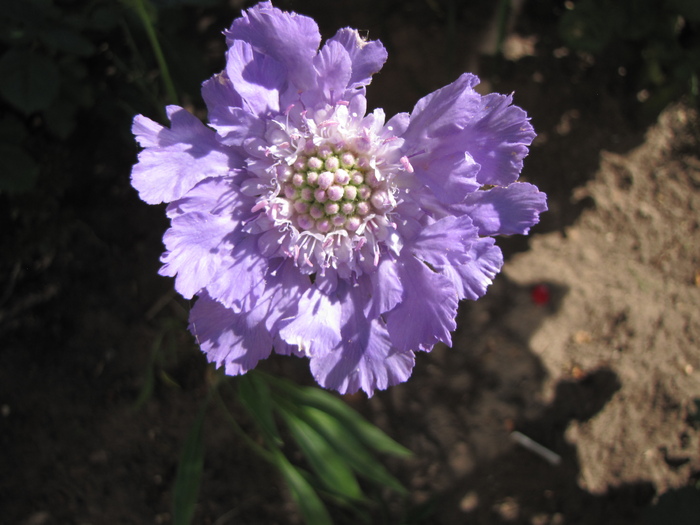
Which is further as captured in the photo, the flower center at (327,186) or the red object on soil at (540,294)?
the red object on soil at (540,294)

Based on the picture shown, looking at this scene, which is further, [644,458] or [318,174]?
[644,458]

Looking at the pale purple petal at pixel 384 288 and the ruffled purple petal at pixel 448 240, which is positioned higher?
the ruffled purple petal at pixel 448 240

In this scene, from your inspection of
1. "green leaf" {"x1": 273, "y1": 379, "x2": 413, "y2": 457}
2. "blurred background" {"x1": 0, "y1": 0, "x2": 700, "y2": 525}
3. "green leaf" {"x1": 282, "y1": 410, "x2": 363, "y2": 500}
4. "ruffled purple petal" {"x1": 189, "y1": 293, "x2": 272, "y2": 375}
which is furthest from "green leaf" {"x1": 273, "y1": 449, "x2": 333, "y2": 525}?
"ruffled purple petal" {"x1": 189, "y1": 293, "x2": 272, "y2": 375}

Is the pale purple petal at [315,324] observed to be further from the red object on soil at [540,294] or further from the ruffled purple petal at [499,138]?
the red object on soil at [540,294]

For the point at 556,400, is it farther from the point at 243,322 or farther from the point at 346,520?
the point at 243,322

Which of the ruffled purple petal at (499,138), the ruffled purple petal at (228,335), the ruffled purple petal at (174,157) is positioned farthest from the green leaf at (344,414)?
the ruffled purple petal at (499,138)

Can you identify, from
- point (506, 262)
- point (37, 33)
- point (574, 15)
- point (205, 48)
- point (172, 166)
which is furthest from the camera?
point (506, 262)

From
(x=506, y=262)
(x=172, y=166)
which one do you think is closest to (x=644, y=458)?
(x=506, y=262)
